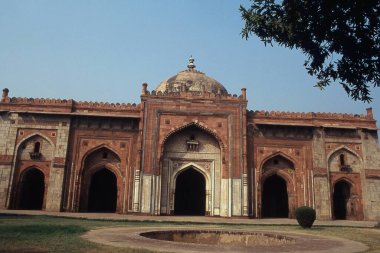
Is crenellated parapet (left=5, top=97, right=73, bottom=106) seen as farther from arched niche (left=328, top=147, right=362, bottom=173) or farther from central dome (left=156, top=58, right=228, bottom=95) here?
arched niche (left=328, top=147, right=362, bottom=173)

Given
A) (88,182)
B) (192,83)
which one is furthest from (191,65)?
(88,182)

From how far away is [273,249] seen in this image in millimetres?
6070

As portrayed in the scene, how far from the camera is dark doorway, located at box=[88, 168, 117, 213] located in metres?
21.5

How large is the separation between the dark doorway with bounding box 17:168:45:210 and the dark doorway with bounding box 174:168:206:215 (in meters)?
7.80

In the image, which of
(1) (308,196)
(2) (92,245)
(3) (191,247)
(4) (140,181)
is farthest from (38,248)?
(1) (308,196)

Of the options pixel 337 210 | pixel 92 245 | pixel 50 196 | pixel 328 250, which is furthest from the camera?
pixel 337 210

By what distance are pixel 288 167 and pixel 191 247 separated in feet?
48.5

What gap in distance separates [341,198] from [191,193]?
28.6ft

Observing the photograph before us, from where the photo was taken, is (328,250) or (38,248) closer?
(38,248)

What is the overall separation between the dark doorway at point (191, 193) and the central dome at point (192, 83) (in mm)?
5613

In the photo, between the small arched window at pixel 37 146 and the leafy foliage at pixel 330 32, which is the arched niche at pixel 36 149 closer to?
the small arched window at pixel 37 146

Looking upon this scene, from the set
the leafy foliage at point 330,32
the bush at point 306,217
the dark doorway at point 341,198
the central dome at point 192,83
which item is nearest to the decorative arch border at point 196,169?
the central dome at point 192,83

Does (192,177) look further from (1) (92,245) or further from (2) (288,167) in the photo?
(1) (92,245)

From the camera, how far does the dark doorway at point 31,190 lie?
61.1 feet
